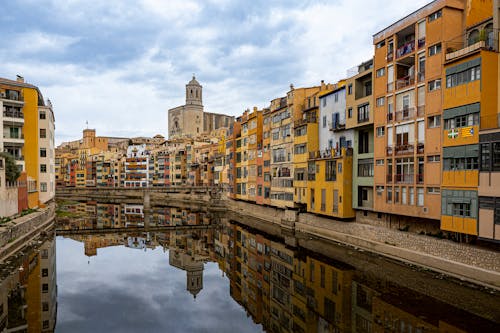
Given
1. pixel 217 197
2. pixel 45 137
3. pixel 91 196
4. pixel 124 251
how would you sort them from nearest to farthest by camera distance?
pixel 124 251 → pixel 45 137 → pixel 217 197 → pixel 91 196

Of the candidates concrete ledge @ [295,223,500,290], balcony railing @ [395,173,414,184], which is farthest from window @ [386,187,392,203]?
concrete ledge @ [295,223,500,290]

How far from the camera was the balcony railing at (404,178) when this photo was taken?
A: 32.6 meters

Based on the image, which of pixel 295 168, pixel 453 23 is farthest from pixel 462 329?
pixel 295 168

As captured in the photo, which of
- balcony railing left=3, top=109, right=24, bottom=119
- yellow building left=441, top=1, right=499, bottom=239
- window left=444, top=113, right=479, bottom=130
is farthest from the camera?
balcony railing left=3, top=109, right=24, bottom=119

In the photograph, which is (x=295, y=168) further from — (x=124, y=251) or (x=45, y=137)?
(x=45, y=137)

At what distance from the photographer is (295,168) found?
5197 centimetres

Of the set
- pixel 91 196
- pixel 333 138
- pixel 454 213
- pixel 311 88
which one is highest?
pixel 311 88

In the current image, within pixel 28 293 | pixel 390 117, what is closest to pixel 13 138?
pixel 28 293

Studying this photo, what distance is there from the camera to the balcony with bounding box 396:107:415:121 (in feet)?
107

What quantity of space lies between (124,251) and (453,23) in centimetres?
3954

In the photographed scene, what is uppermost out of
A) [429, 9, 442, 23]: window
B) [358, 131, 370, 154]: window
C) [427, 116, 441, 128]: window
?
[429, 9, 442, 23]: window

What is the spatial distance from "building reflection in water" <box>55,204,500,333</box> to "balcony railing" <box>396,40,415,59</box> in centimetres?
1959

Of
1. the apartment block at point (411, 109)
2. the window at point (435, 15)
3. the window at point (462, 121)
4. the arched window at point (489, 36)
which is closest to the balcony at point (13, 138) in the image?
the apartment block at point (411, 109)

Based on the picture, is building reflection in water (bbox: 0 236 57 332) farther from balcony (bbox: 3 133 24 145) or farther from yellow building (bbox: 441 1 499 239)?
balcony (bbox: 3 133 24 145)
